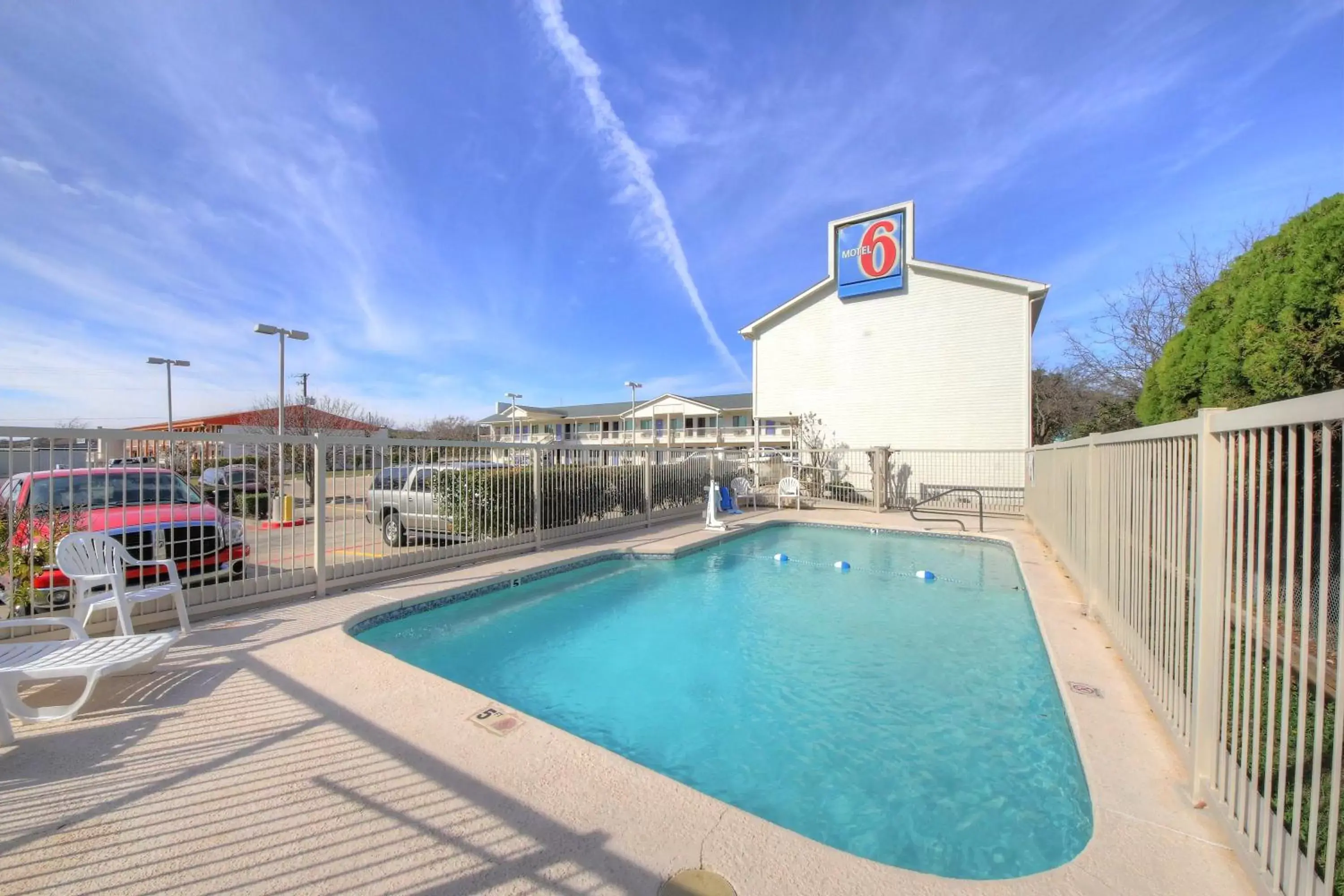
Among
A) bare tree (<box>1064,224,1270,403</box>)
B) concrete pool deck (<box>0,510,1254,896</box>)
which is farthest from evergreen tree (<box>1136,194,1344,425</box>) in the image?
bare tree (<box>1064,224,1270,403</box>)

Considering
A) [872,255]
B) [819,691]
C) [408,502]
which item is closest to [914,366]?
[872,255]

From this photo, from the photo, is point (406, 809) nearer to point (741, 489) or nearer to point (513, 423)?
point (741, 489)

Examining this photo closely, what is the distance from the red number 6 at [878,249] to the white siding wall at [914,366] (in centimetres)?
94

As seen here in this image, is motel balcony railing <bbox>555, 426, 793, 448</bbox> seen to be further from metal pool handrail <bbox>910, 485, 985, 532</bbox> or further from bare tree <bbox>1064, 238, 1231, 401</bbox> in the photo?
bare tree <bbox>1064, 238, 1231, 401</bbox>

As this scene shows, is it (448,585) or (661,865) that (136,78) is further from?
(661,865)

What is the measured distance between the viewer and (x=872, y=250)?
767 inches

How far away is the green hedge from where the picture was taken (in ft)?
26.3

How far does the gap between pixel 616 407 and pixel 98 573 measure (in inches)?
1712

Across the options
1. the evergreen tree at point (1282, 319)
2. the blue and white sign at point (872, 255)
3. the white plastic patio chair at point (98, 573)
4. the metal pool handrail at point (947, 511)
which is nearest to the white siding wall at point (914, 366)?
the blue and white sign at point (872, 255)

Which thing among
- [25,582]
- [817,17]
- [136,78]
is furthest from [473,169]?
[25,582]

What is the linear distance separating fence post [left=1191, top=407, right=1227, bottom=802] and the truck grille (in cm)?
720

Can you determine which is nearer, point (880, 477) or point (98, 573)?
point (98, 573)

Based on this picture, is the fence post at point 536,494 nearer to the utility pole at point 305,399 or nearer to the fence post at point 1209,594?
the fence post at point 1209,594

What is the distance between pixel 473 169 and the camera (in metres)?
12.2
